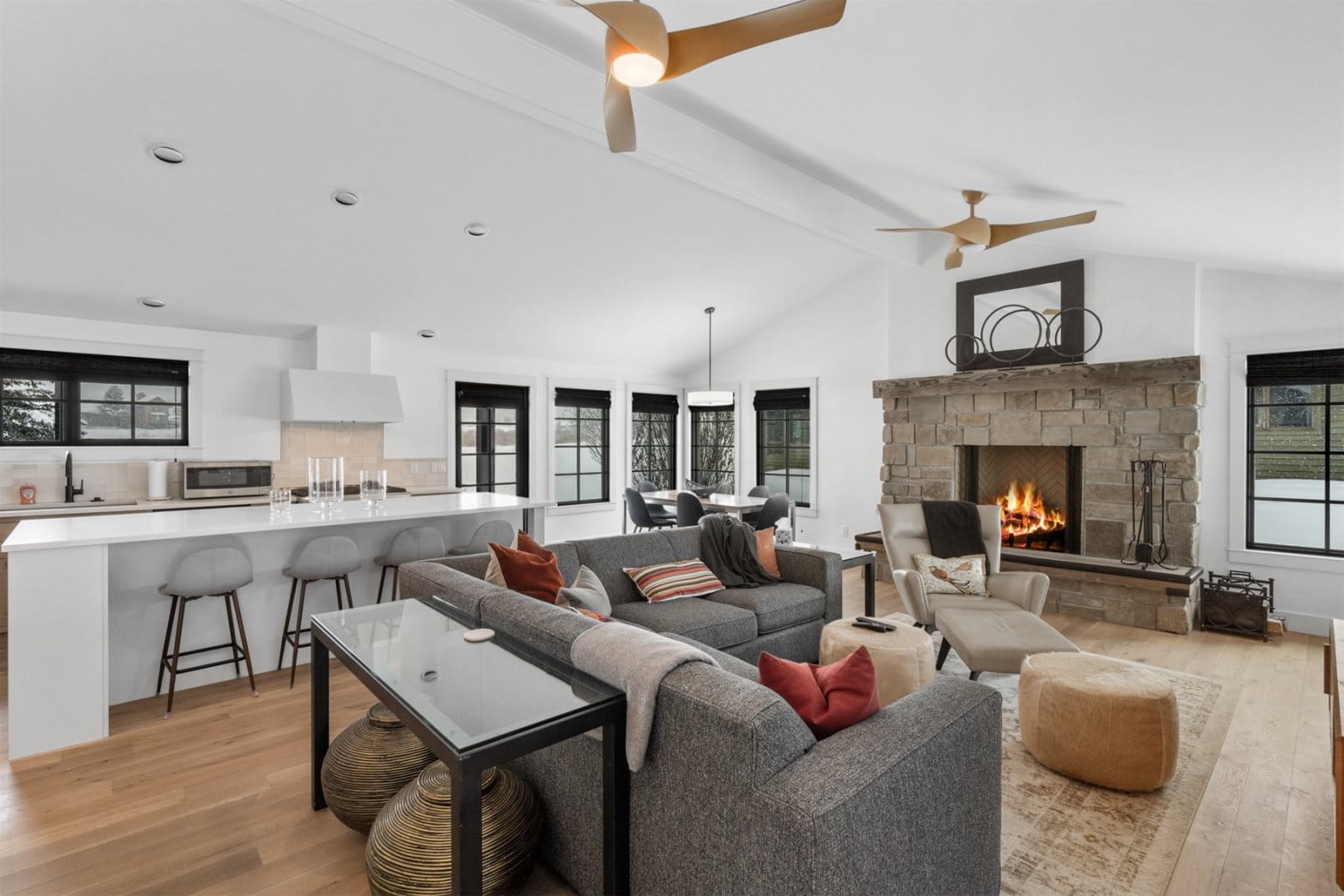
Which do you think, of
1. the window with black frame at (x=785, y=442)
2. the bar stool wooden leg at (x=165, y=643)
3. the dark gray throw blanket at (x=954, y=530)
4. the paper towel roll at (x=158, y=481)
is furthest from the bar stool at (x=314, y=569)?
the window with black frame at (x=785, y=442)

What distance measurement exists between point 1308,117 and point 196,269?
5839mm

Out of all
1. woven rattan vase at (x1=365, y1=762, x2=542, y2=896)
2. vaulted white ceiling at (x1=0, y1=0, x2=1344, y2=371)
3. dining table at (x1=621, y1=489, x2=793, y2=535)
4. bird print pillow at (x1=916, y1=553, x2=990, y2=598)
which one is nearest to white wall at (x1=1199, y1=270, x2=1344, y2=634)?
vaulted white ceiling at (x1=0, y1=0, x2=1344, y2=371)

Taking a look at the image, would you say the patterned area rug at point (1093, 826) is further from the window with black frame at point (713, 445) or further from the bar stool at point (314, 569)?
the window with black frame at point (713, 445)

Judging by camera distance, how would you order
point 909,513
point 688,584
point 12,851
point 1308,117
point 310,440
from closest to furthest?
point 1308,117, point 12,851, point 688,584, point 909,513, point 310,440

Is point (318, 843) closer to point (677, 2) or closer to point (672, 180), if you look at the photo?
point (677, 2)

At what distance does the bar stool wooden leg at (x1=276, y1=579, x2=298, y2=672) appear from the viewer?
3563 mm

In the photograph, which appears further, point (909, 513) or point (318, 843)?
point (909, 513)

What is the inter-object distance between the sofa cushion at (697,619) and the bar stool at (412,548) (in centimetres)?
127

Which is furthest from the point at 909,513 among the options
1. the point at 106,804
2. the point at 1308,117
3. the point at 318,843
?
the point at 106,804

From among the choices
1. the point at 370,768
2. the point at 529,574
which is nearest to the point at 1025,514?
the point at 529,574

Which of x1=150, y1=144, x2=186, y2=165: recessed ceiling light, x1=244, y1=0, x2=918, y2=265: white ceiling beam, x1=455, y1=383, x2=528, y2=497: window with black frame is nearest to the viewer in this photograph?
x1=244, y1=0, x2=918, y2=265: white ceiling beam

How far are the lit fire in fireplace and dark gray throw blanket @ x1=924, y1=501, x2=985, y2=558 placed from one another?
5.14ft

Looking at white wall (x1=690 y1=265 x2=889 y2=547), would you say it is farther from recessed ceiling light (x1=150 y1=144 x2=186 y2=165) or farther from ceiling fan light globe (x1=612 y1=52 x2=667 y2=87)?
recessed ceiling light (x1=150 y1=144 x2=186 y2=165)

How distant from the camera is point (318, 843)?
2104mm
